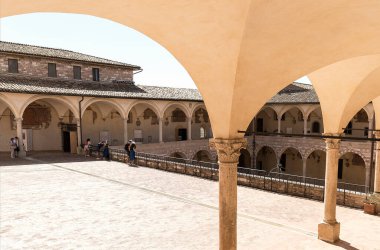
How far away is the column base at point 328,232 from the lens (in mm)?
7453

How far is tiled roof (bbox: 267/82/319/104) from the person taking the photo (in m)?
27.5

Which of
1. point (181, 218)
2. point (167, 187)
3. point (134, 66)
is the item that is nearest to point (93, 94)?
point (134, 66)

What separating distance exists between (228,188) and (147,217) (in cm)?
473

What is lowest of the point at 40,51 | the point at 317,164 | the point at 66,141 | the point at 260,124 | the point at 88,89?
the point at 317,164

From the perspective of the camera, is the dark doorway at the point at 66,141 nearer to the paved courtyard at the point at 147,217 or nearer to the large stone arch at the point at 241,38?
the paved courtyard at the point at 147,217

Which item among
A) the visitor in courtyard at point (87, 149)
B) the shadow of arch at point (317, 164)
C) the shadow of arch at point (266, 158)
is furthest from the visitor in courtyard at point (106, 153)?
the shadow of arch at point (317, 164)

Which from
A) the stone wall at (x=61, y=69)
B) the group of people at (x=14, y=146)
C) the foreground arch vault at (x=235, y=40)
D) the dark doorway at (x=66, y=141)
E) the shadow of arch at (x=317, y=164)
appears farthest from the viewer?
the shadow of arch at (x=317, y=164)

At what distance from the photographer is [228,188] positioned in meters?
4.95

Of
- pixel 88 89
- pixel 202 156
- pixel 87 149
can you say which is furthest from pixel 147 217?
pixel 202 156

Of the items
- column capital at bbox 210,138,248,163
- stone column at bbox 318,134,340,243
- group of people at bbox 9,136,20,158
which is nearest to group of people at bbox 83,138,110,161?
group of people at bbox 9,136,20,158

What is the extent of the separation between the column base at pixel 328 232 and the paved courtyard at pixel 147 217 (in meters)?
0.19

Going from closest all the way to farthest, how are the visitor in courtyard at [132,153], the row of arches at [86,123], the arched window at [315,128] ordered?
the visitor in courtyard at [132,153]
the row of arches at [86,123]
the arched window at [315,128]

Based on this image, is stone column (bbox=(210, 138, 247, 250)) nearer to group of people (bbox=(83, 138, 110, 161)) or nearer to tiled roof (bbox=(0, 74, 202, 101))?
group of people (bbox=(83, 138, 110, 161))

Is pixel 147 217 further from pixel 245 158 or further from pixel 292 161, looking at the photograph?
pixel 245 158
